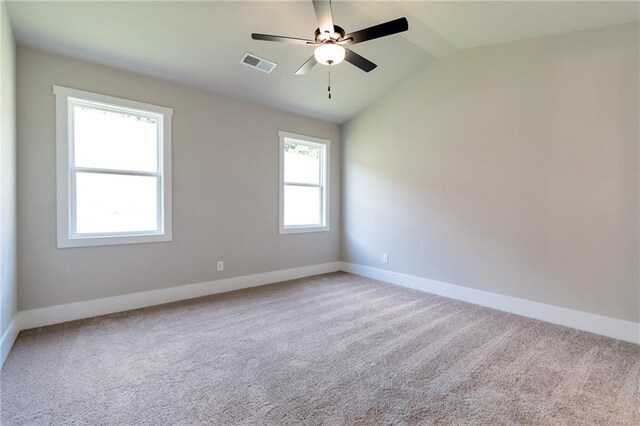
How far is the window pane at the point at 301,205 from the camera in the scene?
17.2ft

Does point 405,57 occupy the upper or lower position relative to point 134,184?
upper

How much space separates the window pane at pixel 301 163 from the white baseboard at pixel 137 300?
157 cm

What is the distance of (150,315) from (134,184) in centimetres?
156

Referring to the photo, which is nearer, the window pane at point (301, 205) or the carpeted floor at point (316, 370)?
the carpeted floor at point (316, 370)

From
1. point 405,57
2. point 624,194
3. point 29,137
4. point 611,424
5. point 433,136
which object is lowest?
point 611,424

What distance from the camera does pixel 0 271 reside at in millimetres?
2379

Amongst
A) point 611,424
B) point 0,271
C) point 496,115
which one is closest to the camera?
point 611,424

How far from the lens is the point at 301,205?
17.8 ft

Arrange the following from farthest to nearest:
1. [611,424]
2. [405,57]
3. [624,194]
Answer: [405,57], [624,194], [611,424]

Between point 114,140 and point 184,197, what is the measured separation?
0.99 metres

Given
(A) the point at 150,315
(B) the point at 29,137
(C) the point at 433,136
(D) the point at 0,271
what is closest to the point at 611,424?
(C) the point at 433,136

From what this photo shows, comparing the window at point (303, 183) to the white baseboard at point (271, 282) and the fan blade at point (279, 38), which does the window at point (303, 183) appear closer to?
the white baseboard at point (271, 282)

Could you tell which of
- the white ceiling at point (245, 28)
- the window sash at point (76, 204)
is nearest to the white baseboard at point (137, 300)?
the window sash at point (76, 204)

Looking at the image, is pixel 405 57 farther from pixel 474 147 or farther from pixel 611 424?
pixel 611 424
